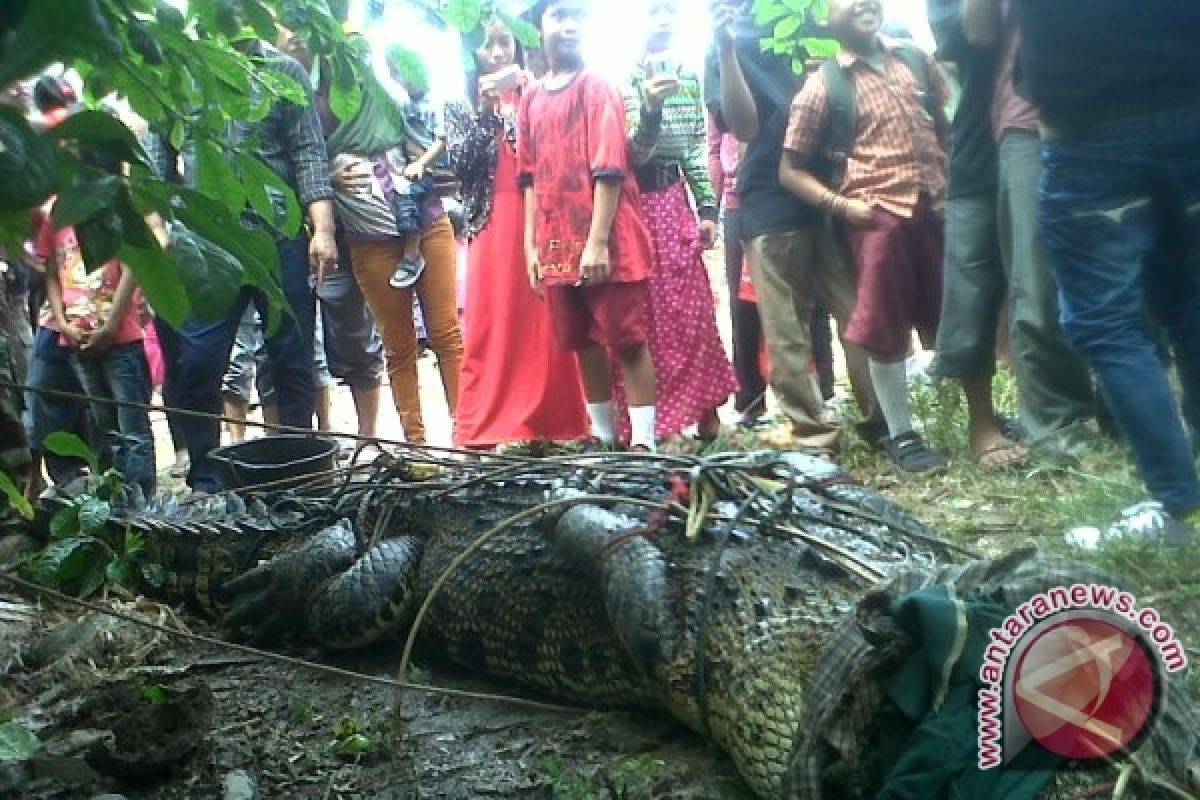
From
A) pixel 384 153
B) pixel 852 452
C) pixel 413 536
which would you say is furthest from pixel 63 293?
pixel 852 452

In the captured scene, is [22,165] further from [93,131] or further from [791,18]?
[791,18]

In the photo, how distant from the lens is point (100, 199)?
1126mm

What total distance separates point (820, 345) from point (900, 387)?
4.66ft

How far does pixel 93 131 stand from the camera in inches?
46.8

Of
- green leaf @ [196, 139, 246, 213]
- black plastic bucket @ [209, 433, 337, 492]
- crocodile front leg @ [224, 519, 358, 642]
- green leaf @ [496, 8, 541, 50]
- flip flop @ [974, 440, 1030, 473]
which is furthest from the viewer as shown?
flip flop @ [974, 440, 1030, 473]

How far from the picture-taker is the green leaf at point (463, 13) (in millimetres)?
1671

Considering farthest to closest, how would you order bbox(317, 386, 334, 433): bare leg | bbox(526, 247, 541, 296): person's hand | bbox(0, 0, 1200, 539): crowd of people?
bbox(317, 386, 334, 433): bare leg
bbox(526, 247, 541, 296): person's hand
bbox(0, 0, 1200, 539): crowd of people

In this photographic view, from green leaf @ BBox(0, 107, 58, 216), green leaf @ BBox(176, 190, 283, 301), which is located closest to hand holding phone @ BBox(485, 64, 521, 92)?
green leaf @ BBox(176, 190, 283, 301)

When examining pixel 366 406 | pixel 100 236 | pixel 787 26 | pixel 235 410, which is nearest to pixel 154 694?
pixel 100 236

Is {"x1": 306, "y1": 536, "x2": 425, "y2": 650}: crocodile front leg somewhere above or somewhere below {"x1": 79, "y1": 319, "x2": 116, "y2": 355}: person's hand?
below

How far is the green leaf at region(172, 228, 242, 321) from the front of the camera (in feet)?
4.25

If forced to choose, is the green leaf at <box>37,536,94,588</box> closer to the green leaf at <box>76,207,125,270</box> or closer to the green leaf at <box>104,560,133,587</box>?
the green leaf at <box>104,560,133,587</box>

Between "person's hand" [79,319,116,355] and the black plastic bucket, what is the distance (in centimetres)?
77

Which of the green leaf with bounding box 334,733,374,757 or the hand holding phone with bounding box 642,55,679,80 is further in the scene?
the hand holding phone with bounding box 642,55,679,80
